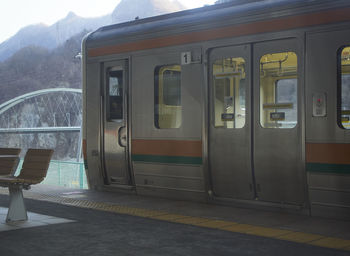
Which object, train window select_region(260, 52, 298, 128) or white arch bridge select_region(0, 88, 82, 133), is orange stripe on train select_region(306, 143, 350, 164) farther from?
white arch bridge select_region(0, 88, 82, 133)

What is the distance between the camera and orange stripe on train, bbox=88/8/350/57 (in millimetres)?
6491

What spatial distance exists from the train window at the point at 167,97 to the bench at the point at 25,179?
212cm

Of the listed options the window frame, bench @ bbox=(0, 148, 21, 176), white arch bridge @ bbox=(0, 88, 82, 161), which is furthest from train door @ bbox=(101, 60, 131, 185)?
white arch bridge @ bbox=(0, 88, 82, 161)

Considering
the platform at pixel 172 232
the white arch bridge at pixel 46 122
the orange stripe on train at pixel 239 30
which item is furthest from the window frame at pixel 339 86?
the white arch bridge at pixel 46 122

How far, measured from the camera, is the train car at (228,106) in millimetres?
6473

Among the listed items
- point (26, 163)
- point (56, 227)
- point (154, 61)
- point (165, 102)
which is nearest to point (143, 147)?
point (165, 102)

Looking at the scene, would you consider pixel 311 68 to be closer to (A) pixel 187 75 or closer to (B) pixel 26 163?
(A) pixel 187 75

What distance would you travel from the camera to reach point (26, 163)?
23.1ft

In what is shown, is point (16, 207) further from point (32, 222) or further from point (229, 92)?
point (229, 92)

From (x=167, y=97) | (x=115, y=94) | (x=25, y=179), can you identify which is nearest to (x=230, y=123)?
(x=167, y=97)

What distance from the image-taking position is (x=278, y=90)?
23.3ft

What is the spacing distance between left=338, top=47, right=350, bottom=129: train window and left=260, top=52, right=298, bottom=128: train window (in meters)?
0.62

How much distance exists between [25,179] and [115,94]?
301 cm

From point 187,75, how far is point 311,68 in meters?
2.03
